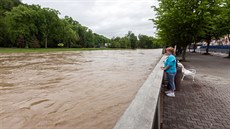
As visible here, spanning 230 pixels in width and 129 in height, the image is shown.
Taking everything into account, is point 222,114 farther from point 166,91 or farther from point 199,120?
point 166,91

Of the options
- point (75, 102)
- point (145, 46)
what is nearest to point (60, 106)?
point (75, 102)

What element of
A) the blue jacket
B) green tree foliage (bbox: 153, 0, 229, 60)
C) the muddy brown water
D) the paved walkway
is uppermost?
green tree foliage (bbox: 153, 0, 229, 60)

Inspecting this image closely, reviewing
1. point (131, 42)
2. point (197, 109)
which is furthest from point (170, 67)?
point (131, 42)

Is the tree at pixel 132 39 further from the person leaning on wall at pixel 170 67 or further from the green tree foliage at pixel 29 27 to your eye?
the person leaning on wall at pixel 170 67

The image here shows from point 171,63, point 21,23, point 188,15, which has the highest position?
point 21,23

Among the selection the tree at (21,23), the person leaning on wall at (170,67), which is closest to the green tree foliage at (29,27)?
the tree at (21,23)

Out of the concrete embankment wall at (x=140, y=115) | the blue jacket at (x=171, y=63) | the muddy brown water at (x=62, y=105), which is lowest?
the muddy brown water at (x=62, y=105)

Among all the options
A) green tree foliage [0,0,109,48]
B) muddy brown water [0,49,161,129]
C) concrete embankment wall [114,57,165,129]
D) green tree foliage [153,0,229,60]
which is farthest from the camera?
green tree foliage [0,0,109,48]

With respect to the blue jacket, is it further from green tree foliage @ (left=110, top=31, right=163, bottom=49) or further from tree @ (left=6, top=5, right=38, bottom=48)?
green tree foliage @ (left=110, top=31, right=163, bottom=49)

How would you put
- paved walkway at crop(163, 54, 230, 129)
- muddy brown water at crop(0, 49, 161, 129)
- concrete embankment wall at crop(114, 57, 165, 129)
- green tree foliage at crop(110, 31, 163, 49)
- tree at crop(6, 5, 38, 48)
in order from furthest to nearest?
1. green tree foliage at crop(110, 31, 163, 49)
2. tree at crop(6, 5, 38, 48)
3. muddy brown water at crop(0, 49, 161, 129)
4. paved walkway at crop(163, 54, 230, 129)
5. concrete embankment wall at crop(114, 57, 165, 129)

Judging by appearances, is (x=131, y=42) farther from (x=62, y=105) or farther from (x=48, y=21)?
(x=62, y=105)

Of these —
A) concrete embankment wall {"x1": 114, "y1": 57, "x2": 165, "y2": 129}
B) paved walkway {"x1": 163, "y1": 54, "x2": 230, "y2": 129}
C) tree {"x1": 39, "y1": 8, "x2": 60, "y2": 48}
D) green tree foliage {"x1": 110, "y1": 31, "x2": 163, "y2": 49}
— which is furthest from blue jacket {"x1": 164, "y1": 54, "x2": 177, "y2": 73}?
green tree foliage {"x1": 110, "y1": 31, "x2": 163, "y2": 49}

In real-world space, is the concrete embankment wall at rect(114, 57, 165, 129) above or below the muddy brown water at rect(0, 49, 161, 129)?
above

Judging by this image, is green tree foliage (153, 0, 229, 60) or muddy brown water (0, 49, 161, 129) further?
green tree foliage (153, 0, 229, 60)
